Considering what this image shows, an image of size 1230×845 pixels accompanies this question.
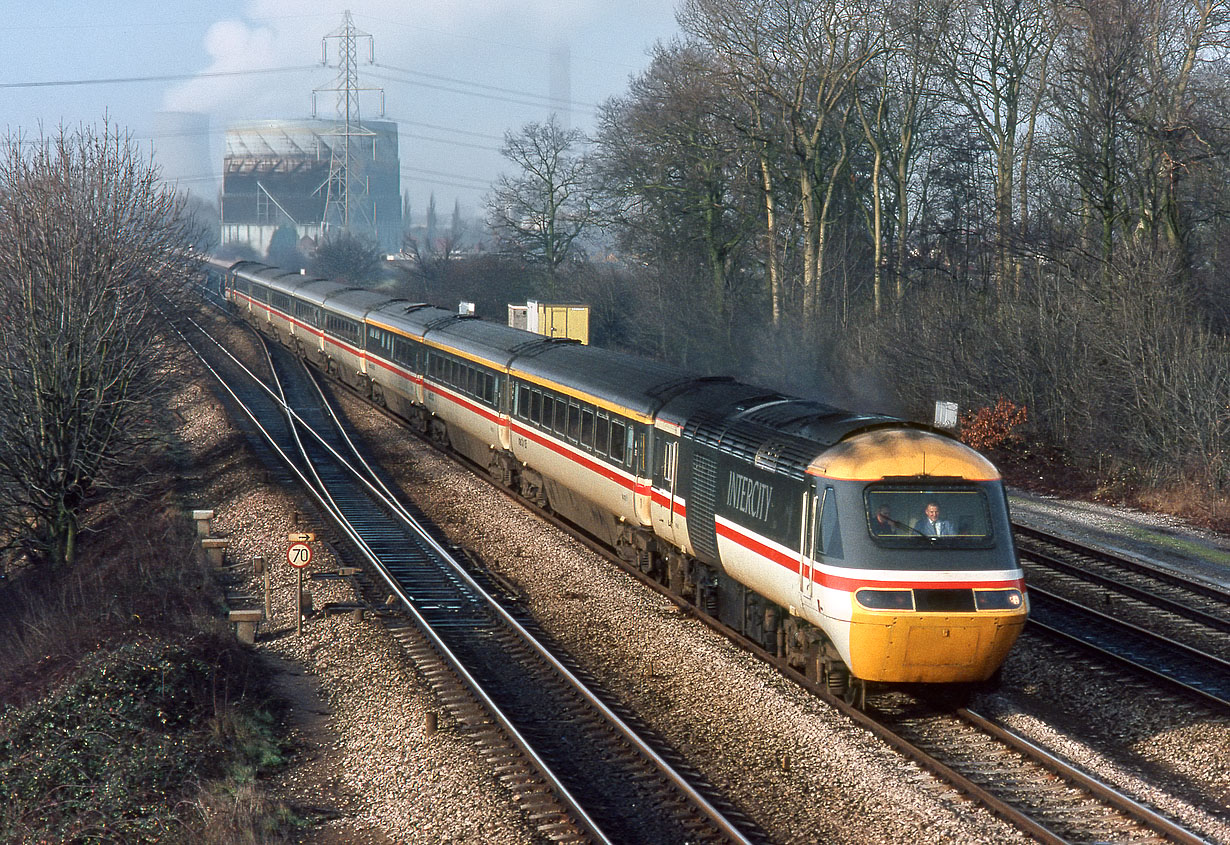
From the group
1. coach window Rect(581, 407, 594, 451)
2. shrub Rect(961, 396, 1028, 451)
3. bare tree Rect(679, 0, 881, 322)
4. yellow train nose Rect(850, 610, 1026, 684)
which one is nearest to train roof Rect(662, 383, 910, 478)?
yellow train nose Rect(850, 610, 1026, 684)

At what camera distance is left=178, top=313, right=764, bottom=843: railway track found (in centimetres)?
907

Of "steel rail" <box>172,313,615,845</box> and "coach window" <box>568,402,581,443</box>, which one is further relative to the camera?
"coach window" <box>568,402,581,443</box>

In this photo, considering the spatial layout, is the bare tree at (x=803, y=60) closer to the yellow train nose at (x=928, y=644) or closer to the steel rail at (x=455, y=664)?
the steel rail at (x=455, y=664)

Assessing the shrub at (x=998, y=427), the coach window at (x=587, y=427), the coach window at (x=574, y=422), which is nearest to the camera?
the coach window at (x=587, y=427)

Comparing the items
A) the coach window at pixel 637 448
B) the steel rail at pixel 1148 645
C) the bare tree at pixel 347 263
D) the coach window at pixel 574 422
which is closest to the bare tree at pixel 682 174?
the coach window at pixel 574 422

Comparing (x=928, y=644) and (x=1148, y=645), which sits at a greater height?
(x=928, y=644)

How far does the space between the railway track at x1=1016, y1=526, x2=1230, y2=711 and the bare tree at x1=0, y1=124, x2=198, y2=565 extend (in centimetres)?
1843

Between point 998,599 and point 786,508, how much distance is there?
7.14ft

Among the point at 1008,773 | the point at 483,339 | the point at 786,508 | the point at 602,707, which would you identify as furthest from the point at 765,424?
the point at 483,339

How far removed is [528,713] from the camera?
455 inches

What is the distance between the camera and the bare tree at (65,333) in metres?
23.7

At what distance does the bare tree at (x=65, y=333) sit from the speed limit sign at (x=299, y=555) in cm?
1109

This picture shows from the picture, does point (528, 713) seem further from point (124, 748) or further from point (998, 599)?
point (998, 599)

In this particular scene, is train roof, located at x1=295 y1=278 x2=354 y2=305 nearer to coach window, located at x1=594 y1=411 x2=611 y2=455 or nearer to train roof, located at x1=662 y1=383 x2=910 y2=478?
coach window, located at x1=594 y1=411 x2=611 y2=455
